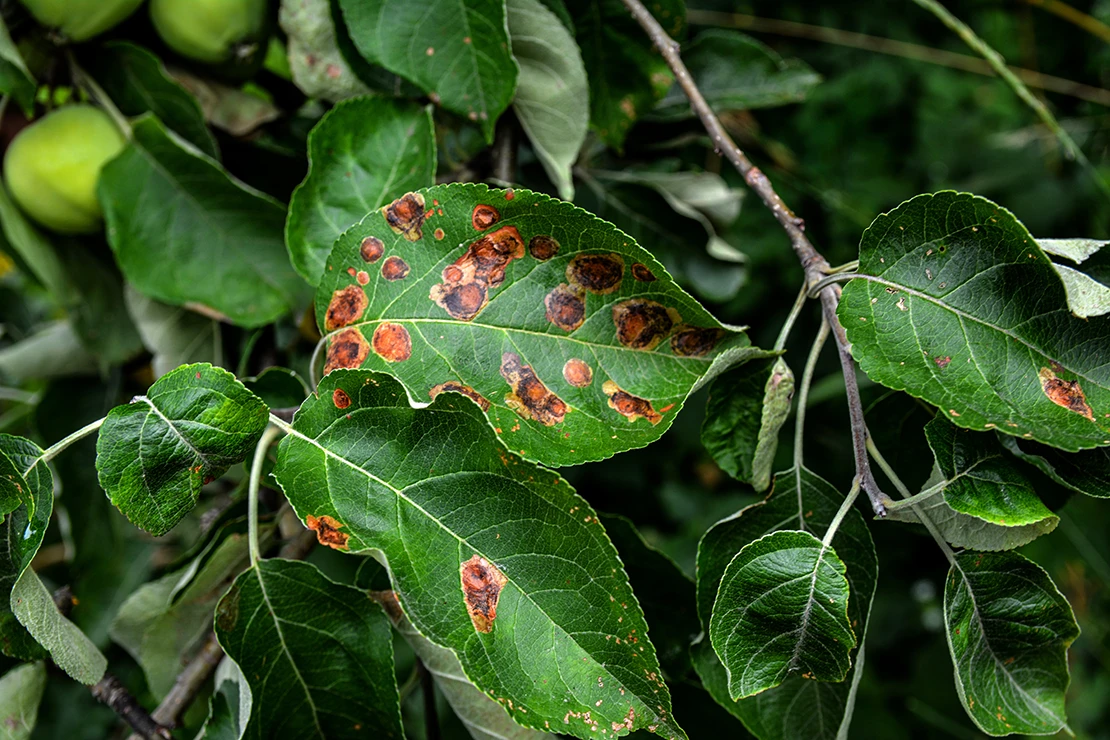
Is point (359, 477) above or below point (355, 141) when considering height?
below

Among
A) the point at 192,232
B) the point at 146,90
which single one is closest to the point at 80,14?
the point at 146,90

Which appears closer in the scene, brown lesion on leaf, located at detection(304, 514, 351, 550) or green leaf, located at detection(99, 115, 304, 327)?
brown lesion on leaf, located at detection(304, 514, 351, 550)

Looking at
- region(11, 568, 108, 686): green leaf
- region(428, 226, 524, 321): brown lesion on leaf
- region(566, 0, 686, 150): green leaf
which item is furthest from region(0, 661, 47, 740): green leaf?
region(566, 0, 686, 150): green leaf

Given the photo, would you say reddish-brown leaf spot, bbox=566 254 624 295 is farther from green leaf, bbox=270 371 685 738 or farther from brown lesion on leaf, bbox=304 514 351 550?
brown lesion on leaf, bbox=304 514 351 550

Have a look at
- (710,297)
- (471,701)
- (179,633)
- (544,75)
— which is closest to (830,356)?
(710,297)

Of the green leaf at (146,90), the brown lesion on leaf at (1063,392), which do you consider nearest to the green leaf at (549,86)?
the green leaf at (146,90)

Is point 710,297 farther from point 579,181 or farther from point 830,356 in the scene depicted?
point 830,356

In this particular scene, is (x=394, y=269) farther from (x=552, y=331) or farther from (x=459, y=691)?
(x=459, y=691)
